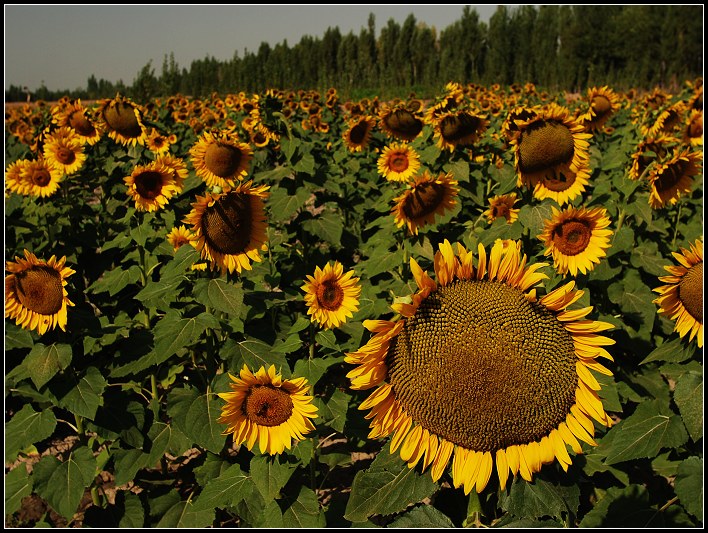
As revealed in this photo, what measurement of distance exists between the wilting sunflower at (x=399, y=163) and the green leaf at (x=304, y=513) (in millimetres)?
2854

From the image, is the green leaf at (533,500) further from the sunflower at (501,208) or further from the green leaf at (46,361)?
the sunflower at (501,208)

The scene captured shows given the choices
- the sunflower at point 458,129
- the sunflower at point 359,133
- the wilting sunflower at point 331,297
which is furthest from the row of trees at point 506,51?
the wilting sunflower at point 331,297

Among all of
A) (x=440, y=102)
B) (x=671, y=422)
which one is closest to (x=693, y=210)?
(x=440, y=102)

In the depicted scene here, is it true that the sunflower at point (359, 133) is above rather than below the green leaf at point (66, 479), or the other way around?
above

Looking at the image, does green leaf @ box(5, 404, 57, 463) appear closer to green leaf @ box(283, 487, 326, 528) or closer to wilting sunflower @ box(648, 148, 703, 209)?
green leaf @ box(283, 487, 326, 528)

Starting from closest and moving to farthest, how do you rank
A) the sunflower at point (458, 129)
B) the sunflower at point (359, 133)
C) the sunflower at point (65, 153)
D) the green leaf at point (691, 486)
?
1. the green leaf at point (691, 486)
2. the sunflower at point (458, 129)
3. the sunflower at point (65, 153)
4. the sunflower at point (359, 133)

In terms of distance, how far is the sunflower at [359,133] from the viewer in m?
5.70

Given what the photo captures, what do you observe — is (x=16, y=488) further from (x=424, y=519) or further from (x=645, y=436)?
(x=645, y=436)

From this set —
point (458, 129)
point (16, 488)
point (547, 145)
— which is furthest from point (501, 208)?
point (16, 488)

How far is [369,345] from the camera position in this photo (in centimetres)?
113

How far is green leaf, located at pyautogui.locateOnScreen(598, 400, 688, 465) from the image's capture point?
1.91m

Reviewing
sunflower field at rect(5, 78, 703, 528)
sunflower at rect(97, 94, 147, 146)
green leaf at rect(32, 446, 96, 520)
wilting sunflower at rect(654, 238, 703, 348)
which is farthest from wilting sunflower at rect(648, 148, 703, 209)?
sunflower at rect(97, 94, 147, 146)

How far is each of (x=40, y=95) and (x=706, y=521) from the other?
108ft

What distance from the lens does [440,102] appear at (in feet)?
13.8
